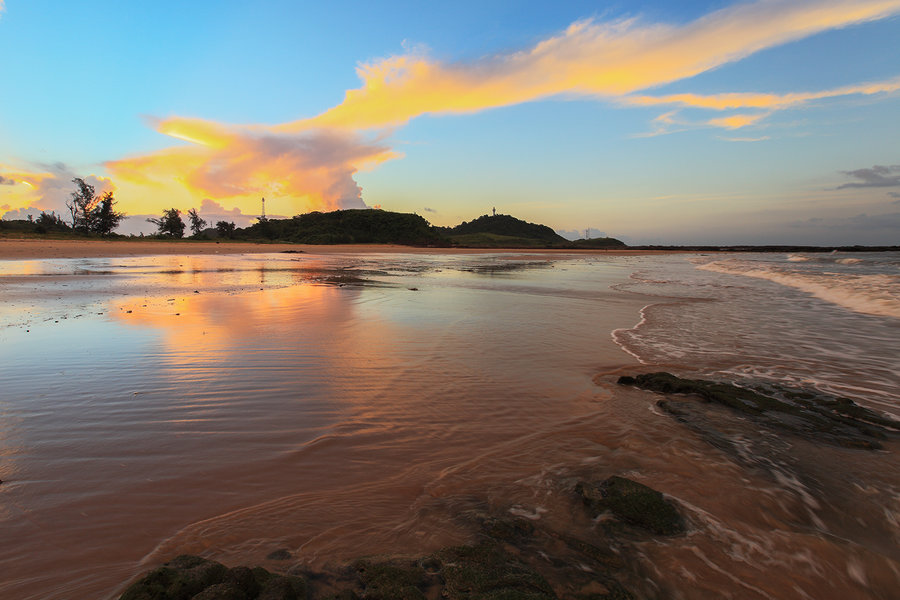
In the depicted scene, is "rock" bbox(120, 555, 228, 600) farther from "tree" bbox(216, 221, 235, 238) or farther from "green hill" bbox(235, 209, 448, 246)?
"green hill" bbox(235, 209, 448, 246)

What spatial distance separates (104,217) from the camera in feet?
183

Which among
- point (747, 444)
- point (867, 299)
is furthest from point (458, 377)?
point (867, 299)

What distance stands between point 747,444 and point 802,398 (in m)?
1.72

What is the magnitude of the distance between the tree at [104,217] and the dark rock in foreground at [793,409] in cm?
7045

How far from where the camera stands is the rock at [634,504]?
250 cm

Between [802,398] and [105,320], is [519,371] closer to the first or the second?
[802,398]

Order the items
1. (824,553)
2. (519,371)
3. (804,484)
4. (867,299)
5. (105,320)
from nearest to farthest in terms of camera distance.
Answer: (824,553)
(804,484)
(519,371)
(105,320)
(867,299)

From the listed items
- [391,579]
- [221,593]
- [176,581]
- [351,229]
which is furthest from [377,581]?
[351,229]

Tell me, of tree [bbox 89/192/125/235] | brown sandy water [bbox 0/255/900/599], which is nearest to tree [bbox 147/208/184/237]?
tree [bbox 89/192/125/235]

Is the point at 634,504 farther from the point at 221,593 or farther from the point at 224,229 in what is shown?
the point at 224,229

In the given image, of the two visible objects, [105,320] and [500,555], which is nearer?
[500,555]

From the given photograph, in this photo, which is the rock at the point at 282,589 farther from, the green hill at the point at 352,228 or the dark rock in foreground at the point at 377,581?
the green hill at the point at 352,228

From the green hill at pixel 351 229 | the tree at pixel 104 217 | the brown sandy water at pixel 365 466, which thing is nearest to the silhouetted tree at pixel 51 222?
the tree at pixel 104 217

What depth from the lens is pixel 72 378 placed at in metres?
4.80
